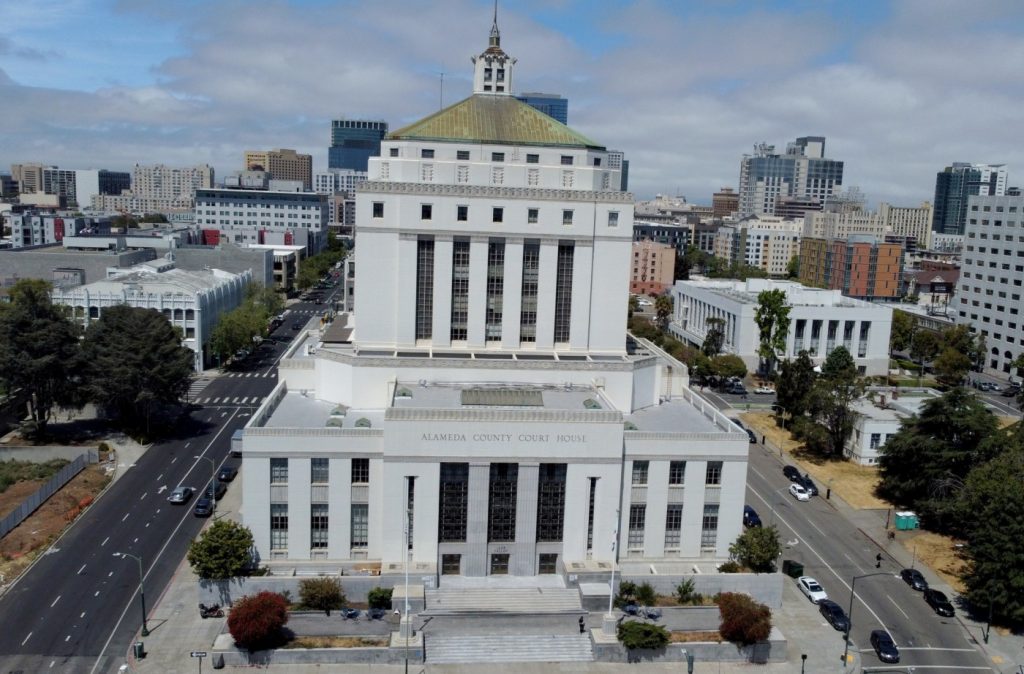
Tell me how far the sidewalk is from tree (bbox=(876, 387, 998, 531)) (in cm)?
405

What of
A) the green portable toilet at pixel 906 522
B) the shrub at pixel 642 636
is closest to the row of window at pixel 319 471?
the shrub at pixel 642 636

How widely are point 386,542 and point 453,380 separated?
49.0 feet

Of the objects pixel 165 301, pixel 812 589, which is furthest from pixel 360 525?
pixel 165 301

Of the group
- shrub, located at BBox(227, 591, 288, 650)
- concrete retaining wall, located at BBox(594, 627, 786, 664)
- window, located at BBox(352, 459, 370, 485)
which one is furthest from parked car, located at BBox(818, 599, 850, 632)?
shrub, located at BBox(227, 591, 288, 650)

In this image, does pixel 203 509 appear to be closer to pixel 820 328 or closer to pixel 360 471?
pixel 360 471

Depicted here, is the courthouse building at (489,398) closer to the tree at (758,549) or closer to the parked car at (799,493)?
the tree at (758,549)

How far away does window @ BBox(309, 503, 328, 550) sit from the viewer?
6072cm

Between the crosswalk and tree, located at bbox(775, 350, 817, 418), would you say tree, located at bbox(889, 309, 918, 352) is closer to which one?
tree, located at bbox(775, 350, 817, 418)

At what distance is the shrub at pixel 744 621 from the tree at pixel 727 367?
227ft

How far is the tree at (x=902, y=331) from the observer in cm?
15262

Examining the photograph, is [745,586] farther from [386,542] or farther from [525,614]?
[386,542]

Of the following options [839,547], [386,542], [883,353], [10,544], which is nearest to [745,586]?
[839,547]

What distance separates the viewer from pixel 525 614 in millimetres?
55281

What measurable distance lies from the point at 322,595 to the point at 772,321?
3326 inches
